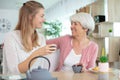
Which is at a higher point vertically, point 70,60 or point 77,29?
point 77,29

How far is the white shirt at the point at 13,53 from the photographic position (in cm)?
177

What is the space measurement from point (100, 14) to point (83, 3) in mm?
1129

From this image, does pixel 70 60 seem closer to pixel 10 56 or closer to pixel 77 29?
pixel 77 29

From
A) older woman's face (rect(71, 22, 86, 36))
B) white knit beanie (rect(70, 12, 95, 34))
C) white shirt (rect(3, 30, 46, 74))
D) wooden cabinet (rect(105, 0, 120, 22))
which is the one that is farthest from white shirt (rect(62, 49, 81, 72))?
wooden cabinet (rect(105, 0, 120, 22))

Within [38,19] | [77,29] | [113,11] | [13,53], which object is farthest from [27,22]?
[113,11]

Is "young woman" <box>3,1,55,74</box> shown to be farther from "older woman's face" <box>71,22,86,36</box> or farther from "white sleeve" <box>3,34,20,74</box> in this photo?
"older woman's face" <box>71,22,86,36</box>

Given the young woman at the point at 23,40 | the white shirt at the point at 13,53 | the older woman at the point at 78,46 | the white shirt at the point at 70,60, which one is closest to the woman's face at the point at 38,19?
the young woman at the point at 23,40

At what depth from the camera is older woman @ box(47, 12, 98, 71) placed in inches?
82.2

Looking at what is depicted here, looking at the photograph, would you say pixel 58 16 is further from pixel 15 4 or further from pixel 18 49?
pixel 18 49

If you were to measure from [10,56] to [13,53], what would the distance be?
0.03 metres

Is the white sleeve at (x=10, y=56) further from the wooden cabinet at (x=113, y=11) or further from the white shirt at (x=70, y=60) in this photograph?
the wooden cabinet at (x=113, y=11)

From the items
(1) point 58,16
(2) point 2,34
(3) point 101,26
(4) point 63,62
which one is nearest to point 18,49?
(4) point 63,62

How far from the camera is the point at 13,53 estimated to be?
5.86 feet

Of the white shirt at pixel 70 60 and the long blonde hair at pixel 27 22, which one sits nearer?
the long blonde hair at pixel 27 22
